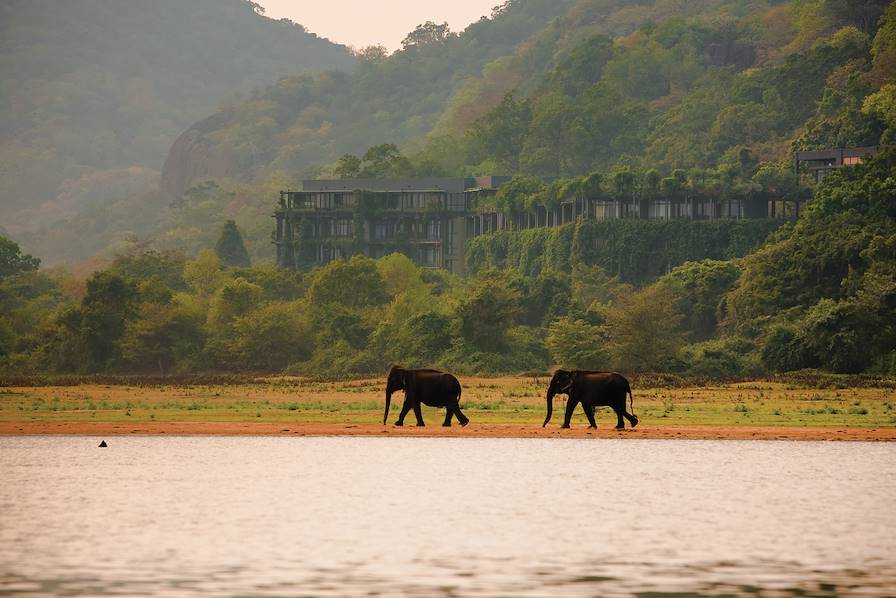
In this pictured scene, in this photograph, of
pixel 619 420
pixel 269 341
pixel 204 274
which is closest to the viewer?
pixel 619 420

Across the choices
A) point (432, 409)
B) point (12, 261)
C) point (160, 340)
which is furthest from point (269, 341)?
point (12, 261)

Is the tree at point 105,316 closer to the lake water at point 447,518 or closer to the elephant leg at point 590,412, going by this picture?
the lake water at point 447,518

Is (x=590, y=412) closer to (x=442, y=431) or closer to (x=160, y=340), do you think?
(x=442, y=431)

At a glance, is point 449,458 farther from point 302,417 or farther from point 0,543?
point 0,543

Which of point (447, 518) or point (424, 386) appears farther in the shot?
point (424, 386)

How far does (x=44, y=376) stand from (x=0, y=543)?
78.4m

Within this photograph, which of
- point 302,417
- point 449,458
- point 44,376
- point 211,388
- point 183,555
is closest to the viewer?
point 183,555

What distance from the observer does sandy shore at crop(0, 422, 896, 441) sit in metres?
63.9

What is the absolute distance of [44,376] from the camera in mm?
115375

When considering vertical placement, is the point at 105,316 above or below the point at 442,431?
above

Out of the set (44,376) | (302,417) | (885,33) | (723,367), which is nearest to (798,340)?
(723,367)

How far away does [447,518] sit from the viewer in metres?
43.6

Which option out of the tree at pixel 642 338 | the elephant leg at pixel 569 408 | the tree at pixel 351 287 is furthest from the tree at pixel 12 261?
the elephant leg at pixel 569 408

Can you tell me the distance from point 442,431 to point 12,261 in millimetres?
128451
